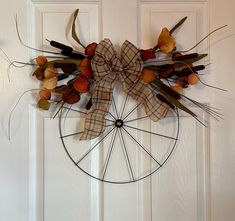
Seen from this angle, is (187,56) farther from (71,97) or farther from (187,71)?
(71,97)

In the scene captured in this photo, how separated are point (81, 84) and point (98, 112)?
0.10m

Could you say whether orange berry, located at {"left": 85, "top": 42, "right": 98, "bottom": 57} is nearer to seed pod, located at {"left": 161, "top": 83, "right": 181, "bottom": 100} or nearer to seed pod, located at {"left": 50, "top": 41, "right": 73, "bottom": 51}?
seed pod, located at {"left": 50, "top": 41, "right": 73, "bottom": 51}

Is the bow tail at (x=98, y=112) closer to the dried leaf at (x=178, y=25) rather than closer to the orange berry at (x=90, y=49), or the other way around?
the orange berry at (x=90, y=49)

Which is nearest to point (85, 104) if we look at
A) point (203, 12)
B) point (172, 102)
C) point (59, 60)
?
point (59, 60)

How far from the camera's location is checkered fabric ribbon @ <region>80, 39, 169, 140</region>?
909mm

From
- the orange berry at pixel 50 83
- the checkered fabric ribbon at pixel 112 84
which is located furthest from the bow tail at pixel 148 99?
the orange berry at pixel 50 83

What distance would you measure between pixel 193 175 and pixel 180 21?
1.65 ft

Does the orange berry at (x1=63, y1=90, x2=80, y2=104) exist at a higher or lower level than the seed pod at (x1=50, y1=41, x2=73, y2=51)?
lower

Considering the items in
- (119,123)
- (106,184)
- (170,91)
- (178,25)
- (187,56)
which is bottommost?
(106,184)

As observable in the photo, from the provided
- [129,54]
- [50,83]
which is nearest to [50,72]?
[50,83]

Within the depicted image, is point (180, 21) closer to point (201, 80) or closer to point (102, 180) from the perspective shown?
point (201, 80)

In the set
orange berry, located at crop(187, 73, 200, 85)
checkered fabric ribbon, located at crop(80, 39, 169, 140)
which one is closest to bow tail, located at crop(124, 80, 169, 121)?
checkered fabric ribbon, located at crop(80, 39, 169, 140)

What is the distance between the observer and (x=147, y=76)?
916 mm

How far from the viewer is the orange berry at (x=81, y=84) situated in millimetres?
915
